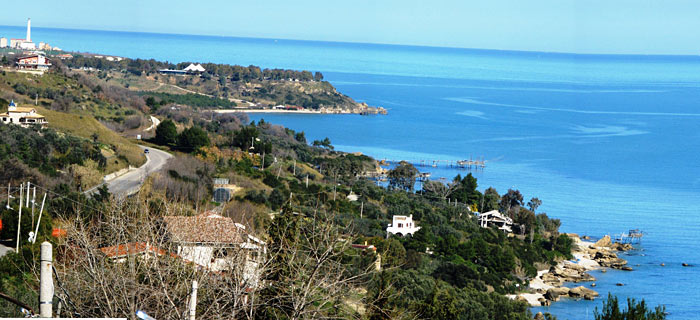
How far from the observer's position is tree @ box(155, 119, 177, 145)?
34.4 meters

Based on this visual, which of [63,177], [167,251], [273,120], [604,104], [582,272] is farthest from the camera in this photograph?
[604,104]

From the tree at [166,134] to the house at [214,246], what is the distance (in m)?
24.3

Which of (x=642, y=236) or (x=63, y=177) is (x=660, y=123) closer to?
(x=642, y=236)

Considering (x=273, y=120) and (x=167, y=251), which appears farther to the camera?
(x=273, y=120)

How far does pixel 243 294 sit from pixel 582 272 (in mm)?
21041

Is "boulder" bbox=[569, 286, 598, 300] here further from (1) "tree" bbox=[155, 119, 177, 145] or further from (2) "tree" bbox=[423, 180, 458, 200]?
(1) "tree" bbox=[155, 119, 177, 145]

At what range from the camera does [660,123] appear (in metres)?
79.7

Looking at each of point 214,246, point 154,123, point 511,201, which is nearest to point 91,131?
point 154,123

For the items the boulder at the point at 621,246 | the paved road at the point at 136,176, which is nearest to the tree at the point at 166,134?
the paved road at the point at 136,176

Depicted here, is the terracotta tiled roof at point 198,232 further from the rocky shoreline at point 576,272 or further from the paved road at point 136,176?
the rocky shoreline at point 576,272

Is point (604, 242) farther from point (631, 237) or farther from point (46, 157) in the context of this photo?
point (46, 157)

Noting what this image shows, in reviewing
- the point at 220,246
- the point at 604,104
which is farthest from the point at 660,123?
the point at 220,246

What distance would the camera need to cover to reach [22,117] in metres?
30.1

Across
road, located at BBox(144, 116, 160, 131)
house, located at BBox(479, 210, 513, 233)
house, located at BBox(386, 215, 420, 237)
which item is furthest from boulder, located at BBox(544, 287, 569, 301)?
road, located at BBox(144, 116, 160, 131)
